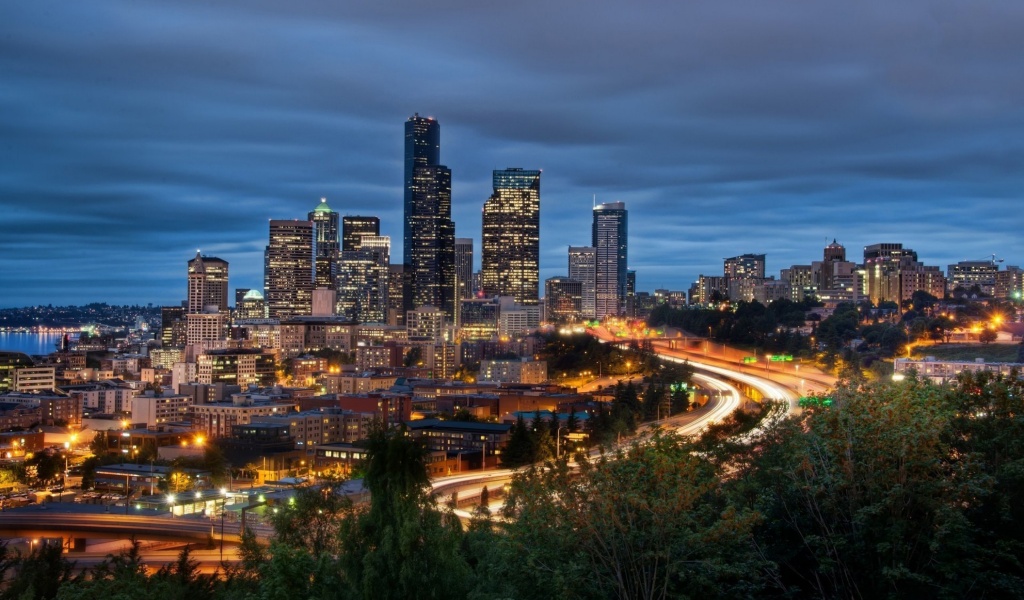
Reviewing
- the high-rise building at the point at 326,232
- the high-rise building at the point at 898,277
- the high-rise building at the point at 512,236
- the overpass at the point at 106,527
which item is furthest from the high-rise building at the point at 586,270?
the overpass at the point at 106,527

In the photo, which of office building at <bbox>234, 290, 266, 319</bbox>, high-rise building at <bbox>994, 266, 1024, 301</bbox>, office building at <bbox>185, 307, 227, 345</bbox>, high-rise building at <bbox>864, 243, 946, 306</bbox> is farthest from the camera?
office building at <bbox>234, 290, 266, 319</bbox>

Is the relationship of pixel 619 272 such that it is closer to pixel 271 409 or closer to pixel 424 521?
pixel 271 409

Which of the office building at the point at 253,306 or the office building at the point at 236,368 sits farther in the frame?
the office building at the point at 253,306

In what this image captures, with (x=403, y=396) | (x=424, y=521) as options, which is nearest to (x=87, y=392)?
(x=403, y=396)

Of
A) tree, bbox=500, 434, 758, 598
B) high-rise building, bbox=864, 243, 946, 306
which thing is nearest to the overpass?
tree, bbox=500, 434, 758, 598

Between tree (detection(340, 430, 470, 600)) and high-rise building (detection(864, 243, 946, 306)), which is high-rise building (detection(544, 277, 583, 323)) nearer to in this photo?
high-rise building (detection(864, 243, 946, 306))

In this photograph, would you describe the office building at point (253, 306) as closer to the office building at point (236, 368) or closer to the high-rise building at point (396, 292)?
the high-rise building at point (396, 292)
